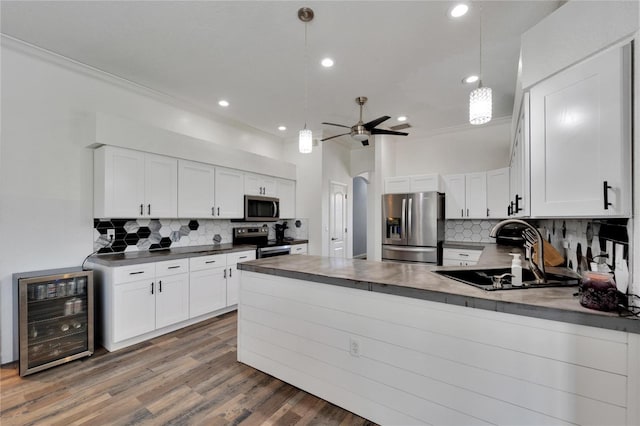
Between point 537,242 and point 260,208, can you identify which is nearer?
point 537,242

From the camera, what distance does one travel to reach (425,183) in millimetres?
4625

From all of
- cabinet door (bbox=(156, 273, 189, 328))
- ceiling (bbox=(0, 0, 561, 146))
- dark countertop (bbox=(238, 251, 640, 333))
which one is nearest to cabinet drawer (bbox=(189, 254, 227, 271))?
cabinet door (bbox=(156, 273, 189, 328))

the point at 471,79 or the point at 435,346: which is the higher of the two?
the point at 471,79

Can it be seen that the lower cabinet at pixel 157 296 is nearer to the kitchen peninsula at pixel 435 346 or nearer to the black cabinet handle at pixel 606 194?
the kitchen peninsula at pixel 435 346

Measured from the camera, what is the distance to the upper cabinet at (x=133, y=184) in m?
2.95

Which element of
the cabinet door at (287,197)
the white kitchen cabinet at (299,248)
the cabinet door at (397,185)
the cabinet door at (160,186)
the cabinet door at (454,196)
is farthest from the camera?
the cabinet door at (287,197)

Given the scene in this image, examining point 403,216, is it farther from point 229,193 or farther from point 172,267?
point 172,267

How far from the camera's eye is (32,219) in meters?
2.67

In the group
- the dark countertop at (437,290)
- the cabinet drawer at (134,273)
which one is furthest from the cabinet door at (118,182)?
the dark countertop at (437,290)

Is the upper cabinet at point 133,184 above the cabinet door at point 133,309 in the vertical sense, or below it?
above

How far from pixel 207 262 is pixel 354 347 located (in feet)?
8.03

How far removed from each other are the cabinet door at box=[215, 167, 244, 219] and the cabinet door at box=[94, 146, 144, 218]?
1044 millimetres

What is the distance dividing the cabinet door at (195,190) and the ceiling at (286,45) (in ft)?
3.07

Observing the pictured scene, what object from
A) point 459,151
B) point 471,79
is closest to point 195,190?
point 471,79
